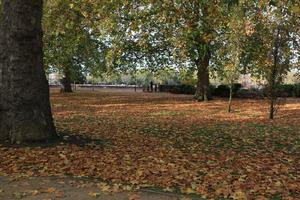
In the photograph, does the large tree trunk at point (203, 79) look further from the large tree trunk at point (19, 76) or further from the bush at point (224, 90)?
the large tree trunk at point (19, 76)

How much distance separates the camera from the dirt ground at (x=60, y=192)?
6551 millimetres

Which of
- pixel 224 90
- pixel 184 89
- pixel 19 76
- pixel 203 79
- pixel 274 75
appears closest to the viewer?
pixel 19 76

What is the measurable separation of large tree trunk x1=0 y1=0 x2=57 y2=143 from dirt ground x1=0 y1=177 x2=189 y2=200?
2693 millimetres

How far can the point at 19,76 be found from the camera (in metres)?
10.2

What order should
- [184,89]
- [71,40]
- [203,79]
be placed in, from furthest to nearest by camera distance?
→ [184,89]
[203,79]
[71,40]

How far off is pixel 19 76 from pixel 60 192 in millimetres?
4256

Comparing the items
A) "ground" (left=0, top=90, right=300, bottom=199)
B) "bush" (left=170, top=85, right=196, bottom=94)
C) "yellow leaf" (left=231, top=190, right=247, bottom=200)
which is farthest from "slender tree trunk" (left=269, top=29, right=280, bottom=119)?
"bush" (left=170, top=85, right=196, bottom=94)

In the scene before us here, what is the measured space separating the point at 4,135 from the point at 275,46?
492 inches

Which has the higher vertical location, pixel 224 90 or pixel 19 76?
pixel 19 76

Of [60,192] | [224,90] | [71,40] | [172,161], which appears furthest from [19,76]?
[224,90]

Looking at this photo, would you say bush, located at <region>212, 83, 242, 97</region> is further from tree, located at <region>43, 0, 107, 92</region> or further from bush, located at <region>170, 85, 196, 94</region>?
tree, located at <region>43, 0, 107, 92</region>

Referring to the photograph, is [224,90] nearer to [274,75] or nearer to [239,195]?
[274,75]

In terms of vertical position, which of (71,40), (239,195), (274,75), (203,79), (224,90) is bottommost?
(239,195)

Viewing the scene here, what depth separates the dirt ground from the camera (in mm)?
6551
